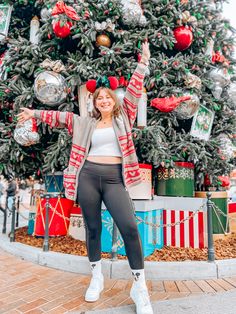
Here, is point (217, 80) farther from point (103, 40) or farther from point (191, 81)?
point (103, 40)

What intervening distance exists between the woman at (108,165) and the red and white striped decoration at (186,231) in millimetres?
1833

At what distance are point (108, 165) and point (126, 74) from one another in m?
2.41

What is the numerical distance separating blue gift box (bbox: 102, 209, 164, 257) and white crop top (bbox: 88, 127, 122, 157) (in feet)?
4.96

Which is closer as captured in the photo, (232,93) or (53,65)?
(53,65)

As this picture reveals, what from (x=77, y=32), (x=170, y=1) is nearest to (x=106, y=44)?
(x=77, y=32)

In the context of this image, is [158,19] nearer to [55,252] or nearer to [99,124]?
[99,124]

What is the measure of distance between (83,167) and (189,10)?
13.0ft

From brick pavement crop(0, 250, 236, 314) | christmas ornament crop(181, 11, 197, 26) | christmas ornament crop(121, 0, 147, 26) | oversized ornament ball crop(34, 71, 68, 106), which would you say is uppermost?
christmas ornament crop(181, 11, 197, 26)

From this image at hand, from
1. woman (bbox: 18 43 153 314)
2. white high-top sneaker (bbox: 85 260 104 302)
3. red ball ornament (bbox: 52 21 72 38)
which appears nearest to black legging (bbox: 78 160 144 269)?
woman (bbox: 18 43 153 314)

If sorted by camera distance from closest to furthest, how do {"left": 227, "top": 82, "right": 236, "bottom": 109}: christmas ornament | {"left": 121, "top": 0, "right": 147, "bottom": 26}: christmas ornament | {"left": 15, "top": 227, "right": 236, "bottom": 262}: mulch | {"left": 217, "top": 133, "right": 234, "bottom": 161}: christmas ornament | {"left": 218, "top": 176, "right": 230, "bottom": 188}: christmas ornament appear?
{"left": 15, "top": 227, "right": 236, "bottom": 262}: mulch, {"left": 121, "top": 0, "right": 147, "bottom": 26}: christmas ornament, {"left": 217, "top": 133, "right": 234, "bottom": 161}: christmas ornament, {"left": 227, "top": 82, "right": 236, "bottom": 109}: christmas ornament, {"left": 218, "top": 176, "right": 230, "bottom": 188}: christmas ornament

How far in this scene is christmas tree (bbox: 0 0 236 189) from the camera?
3963 millimetres

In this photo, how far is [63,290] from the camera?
2.71 metres

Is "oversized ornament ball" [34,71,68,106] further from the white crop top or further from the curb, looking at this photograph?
the curb

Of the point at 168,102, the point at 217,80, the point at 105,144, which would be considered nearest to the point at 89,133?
the point at 105,144
